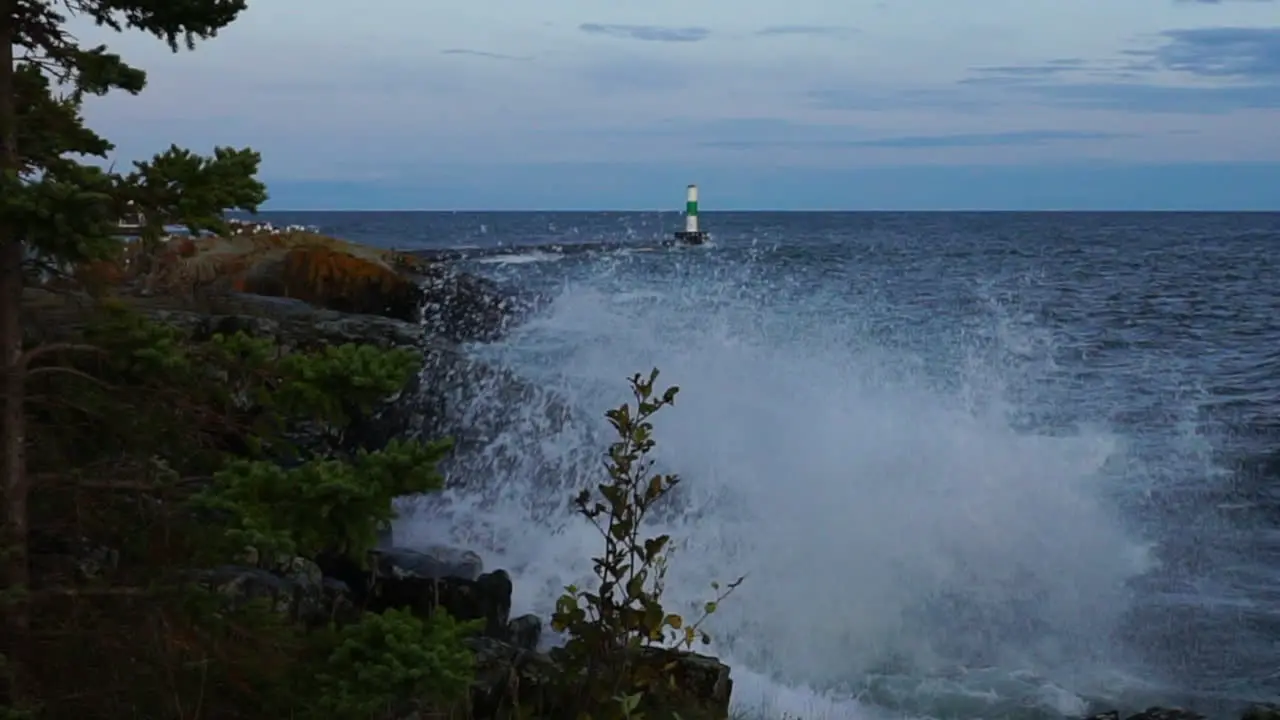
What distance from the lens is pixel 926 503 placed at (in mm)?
12469

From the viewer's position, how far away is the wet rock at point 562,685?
197 inches

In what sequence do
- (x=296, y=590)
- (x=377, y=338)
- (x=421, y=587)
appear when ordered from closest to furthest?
(x=296, y=590) < (x=421, y=587) < (x=377, y=338)

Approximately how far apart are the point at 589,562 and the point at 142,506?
6985mm

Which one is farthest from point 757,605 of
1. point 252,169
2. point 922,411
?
point 252,169

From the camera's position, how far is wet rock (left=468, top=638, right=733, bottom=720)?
16.5ft

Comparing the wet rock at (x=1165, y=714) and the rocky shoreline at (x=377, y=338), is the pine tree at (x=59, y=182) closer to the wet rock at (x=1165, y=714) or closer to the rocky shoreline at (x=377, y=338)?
the rocky shoreline at (x=377, y=338)

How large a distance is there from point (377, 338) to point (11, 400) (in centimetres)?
946

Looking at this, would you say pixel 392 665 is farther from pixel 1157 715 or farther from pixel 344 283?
pixel 344 283

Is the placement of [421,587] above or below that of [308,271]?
below

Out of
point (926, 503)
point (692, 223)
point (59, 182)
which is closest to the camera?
point (59, 182)

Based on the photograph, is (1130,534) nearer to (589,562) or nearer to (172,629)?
(589,562)

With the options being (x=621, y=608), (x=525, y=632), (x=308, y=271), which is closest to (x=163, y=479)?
(x=621, y=608)

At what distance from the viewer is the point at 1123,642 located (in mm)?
10047

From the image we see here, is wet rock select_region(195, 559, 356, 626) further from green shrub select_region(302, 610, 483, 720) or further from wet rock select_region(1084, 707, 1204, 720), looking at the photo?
wet rock select_region(1084, 707, 1204, 720)
